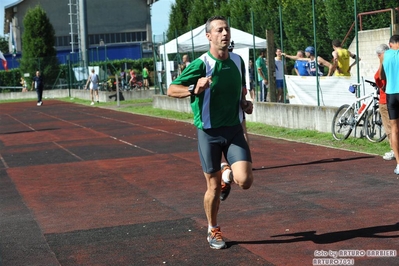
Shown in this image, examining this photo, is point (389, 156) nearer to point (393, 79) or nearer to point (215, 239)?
point (393, 79)

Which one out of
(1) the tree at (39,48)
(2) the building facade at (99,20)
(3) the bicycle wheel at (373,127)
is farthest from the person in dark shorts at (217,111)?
(2) the building facade at (99,20)

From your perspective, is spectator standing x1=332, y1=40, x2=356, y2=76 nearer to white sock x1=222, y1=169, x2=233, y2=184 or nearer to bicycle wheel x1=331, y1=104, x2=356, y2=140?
bicycle wheel x1=331, y1=104, x2=356, y2=140

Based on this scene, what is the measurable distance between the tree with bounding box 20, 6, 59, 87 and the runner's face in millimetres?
49398

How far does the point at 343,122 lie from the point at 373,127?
0.86 metres

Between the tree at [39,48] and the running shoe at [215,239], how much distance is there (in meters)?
49.4

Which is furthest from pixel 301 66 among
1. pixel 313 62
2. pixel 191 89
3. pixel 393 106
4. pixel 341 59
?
pixel 191 89

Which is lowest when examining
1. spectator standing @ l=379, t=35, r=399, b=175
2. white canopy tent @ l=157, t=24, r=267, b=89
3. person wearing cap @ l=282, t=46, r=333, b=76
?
spectator standing @ l=379, t=35, r=399, b=175

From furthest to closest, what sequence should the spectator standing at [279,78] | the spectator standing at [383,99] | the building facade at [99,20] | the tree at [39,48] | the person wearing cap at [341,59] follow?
1. the building facade at [99,20]
2. the tree at [39,48]
3. the spectator standing at [279,78]
4. the person wearing cap at [341,59]
5. the spectator standing at [383,99]

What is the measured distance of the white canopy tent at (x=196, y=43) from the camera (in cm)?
2706

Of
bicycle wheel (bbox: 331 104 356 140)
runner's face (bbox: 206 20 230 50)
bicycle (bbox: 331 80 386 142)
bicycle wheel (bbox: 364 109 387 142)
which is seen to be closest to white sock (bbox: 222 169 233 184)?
runner's face (bbox: 206 20 230 50)

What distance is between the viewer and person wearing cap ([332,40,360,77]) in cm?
1869

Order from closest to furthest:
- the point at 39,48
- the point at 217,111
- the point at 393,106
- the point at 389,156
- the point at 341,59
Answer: the point at 217,111 → the point at 393,106 → the point at 389,156 → the point at 341,59 → the point at 39,48

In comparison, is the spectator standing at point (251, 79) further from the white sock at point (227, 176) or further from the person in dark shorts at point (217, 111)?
the person in dark shorts at point (217, 111)

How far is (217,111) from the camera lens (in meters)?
7.74
